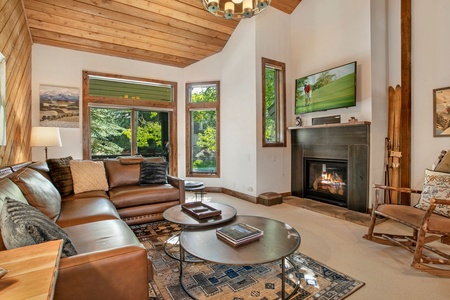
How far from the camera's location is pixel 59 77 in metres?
4.40

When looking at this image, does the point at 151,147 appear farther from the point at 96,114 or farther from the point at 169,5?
the point at 169,5

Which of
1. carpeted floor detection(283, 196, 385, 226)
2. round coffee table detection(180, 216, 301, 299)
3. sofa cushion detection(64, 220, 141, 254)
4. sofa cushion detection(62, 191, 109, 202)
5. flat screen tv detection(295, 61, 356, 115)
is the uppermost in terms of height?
flat screen tv detection(295, 61, 356, 115)

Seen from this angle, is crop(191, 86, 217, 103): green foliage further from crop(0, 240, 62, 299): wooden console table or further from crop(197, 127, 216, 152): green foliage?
crop(0, 240, 62, 299): wooden console table

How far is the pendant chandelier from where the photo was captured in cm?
279

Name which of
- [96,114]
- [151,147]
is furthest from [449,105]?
[96,114]

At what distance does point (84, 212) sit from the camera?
7.52 feet

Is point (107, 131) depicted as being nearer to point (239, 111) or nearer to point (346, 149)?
point (239, 111)

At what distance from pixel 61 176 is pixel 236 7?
3.12m

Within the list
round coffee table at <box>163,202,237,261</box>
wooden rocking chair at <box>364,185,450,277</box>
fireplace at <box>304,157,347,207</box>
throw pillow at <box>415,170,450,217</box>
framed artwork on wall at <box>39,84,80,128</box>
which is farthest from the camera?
framed artwork on wall at <box>39,84,80,128</box>

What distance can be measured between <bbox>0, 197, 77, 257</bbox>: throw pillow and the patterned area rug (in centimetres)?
96

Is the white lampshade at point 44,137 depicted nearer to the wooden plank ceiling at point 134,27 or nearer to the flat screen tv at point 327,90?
the wooden plank ceiling at point 134,27

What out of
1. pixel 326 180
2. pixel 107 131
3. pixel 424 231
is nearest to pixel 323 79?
pixel 326 180

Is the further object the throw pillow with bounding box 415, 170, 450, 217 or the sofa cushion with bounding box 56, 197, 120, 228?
the throw pillow with bounding box 415, 170, 450, 217

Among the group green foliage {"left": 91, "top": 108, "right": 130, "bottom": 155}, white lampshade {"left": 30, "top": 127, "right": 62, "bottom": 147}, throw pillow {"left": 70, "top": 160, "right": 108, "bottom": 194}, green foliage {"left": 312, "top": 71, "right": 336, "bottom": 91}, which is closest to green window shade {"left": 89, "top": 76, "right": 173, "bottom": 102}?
green foliage {"left": 91, "top": 108, "right": 130, "bottom": 155}
